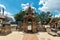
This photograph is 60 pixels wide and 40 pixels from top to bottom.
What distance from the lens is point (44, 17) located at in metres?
87.8

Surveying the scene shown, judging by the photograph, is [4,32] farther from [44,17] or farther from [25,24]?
[44,17]

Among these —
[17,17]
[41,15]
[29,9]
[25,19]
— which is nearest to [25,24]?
[25,19]

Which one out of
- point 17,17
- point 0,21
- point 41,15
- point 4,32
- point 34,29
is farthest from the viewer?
point 41,15

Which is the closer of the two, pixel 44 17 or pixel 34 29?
pixel 34 29

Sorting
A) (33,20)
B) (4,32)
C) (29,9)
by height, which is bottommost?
(4,32)

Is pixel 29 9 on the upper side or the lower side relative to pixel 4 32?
upper

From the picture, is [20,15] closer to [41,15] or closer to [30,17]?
[41,15]

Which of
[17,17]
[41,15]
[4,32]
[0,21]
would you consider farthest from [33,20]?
[41,15]

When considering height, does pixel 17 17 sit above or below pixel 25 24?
above

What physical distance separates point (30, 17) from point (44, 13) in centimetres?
5646

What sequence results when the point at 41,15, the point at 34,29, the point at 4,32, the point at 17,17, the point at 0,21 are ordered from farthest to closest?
the point at 41,15
the point at 17,17
the point at 0,21
the point at 34,29
the point at 4,32

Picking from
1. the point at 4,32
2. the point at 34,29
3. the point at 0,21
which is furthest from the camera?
the point at 0,21

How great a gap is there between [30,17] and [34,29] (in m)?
3.08

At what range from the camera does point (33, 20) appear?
1313 inches
